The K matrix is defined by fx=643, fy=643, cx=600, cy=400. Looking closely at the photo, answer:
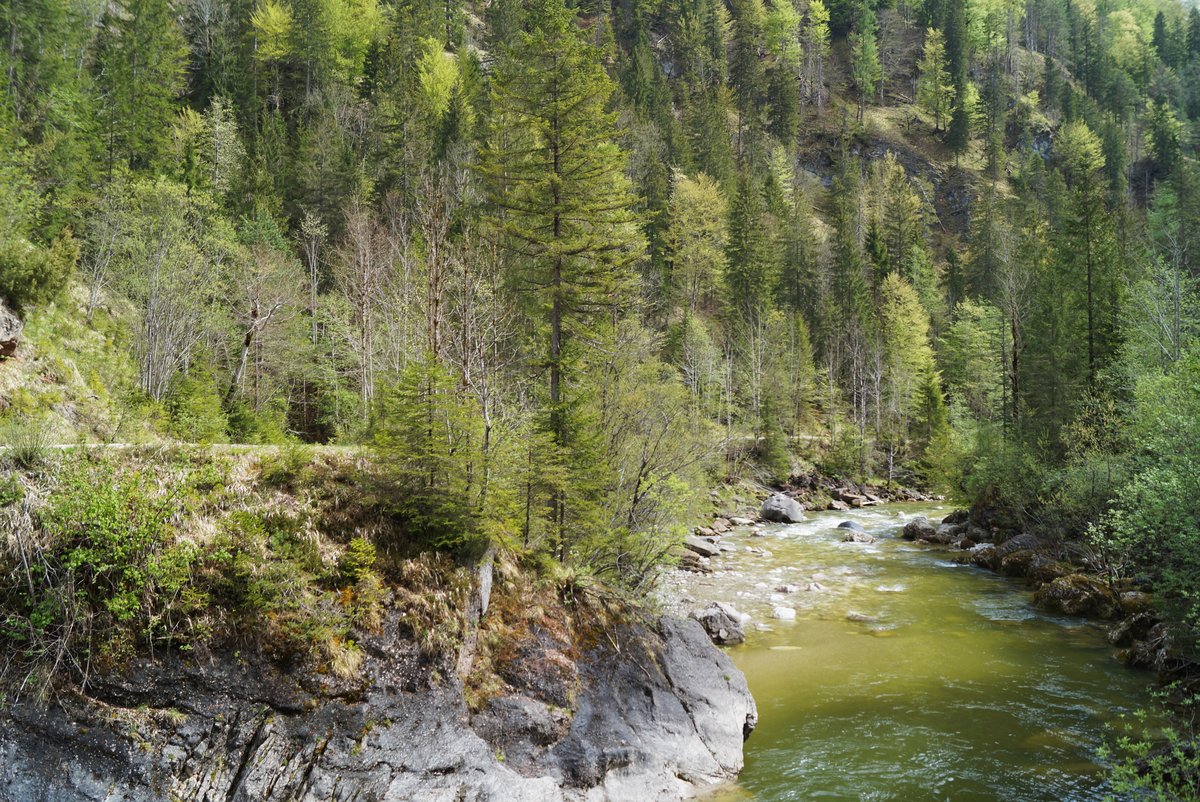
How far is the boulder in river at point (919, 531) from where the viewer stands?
1139 inches

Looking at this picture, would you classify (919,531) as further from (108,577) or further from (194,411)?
(108,577)

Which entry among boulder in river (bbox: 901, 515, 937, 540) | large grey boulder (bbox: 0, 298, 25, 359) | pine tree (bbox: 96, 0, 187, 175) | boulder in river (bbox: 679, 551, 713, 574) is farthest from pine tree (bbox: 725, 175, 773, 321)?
large grey boulder (bbox: 0, 298, 25, 359)

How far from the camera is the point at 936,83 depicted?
92750 mm

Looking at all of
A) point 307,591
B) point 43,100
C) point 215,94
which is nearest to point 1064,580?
point 307,591

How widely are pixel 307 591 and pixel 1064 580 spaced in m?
20.2

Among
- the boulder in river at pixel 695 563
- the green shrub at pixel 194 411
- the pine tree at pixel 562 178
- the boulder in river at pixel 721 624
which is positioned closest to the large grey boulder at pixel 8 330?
the green shrub at pixel 194 411

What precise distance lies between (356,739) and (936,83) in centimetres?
11130

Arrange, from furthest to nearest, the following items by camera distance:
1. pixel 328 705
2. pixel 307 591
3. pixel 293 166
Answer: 1. pixel 293 166
2. pixel 307 591
3. pixel 328 705

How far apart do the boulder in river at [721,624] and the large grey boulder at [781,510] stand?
60.6 ft

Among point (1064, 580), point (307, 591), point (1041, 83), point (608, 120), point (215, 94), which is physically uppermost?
point (1041, 83)

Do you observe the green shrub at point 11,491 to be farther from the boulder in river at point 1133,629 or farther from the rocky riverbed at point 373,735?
the boulder in river at point 1133,629

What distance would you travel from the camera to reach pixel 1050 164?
3428 inches

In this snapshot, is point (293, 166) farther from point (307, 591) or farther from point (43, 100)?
point (307, 591)

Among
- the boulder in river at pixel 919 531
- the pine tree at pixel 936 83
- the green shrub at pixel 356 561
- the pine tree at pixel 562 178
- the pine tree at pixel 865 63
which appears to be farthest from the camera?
the pine tree at pixel 865 63
